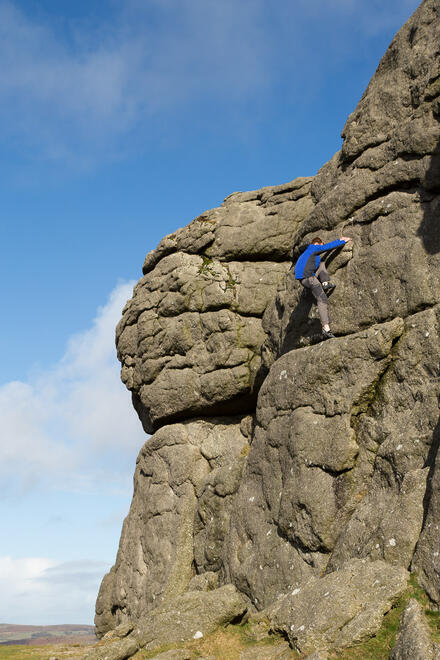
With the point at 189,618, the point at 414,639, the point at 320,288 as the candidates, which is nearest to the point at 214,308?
the point at 320,288

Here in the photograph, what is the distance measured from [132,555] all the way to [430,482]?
21.6 metres

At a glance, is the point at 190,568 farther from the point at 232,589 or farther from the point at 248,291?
the point at 248,291

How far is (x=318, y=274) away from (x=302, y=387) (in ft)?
17.6

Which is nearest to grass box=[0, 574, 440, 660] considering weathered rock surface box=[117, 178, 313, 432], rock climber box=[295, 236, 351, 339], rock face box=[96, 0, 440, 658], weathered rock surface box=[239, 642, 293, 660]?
weathered rock surface box=[239, 642, 293, 660]

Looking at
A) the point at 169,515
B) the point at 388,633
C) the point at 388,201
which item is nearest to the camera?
the point at 388,633

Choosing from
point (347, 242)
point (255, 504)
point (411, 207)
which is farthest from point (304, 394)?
point (411, 207)

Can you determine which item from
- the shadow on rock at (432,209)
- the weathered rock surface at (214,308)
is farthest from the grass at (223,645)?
the weathered rock surface at (214,308)

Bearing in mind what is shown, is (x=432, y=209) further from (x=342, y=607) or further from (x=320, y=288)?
(x=342, y=607)

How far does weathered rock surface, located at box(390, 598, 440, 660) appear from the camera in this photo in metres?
14.1

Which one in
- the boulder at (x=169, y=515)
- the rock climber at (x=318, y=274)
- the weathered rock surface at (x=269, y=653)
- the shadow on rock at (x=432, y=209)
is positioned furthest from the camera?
the boulder at (x=169, y=515)

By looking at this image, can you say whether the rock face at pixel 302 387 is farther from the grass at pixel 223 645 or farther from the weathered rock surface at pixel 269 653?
the grass at pixel 223 645

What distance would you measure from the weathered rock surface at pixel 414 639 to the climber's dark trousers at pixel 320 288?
12.6m

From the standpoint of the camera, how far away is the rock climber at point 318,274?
25969mm

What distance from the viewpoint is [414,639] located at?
48.1ft
